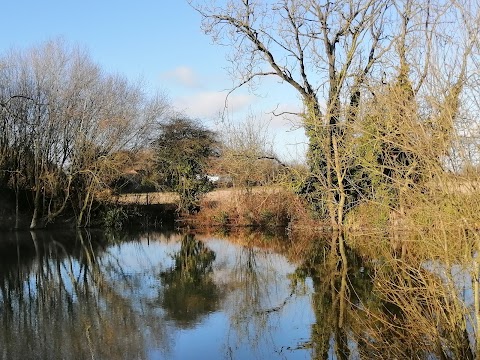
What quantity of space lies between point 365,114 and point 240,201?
20.1 metres

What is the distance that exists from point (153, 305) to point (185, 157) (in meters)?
18.7

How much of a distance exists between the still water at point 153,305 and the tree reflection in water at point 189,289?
0.02m

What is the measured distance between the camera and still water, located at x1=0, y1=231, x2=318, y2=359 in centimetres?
675

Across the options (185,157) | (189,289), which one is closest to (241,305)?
(189,289)

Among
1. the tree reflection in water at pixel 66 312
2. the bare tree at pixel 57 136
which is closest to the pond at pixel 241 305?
the tree reflection in water at pixel 66 312

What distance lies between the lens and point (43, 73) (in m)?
24.1

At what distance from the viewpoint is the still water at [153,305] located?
266 inches

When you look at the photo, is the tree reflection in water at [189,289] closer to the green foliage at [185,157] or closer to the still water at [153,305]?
the still water at [153,305]

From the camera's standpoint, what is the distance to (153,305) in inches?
355

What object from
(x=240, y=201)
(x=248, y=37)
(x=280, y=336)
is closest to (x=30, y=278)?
(x=280, y=336)

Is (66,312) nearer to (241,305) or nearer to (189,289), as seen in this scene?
(189,289)

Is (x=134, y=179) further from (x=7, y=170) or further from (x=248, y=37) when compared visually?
(x=248, y=37)

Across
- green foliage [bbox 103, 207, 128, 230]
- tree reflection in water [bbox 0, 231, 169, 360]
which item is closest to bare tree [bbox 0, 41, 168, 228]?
green foliage [bbox 103, 207, 128, 230]

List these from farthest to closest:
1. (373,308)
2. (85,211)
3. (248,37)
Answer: (85,211)
(248,37)
(373,308)
